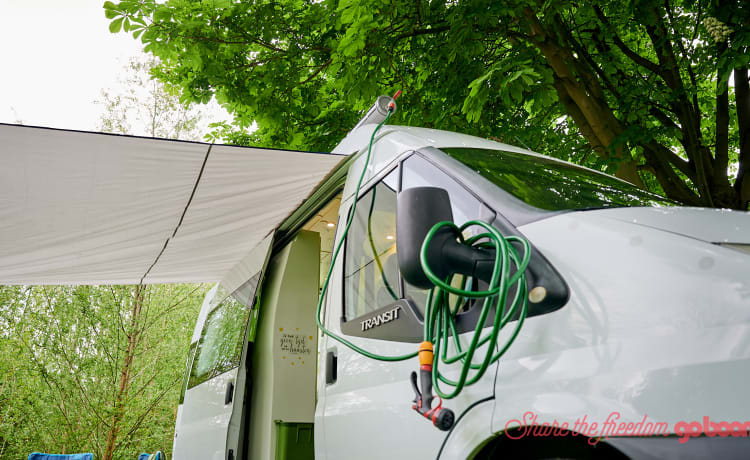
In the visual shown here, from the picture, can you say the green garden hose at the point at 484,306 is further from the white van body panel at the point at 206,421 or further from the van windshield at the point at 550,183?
the white van body panel at the point at 206,421

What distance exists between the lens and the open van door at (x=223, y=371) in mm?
3916

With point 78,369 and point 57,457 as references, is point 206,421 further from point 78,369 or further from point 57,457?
point 78,369

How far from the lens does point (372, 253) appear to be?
2.53 m

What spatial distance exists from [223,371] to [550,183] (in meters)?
3.32

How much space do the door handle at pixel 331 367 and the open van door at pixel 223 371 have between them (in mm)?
1443

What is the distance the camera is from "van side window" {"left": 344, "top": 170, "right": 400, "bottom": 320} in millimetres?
2342

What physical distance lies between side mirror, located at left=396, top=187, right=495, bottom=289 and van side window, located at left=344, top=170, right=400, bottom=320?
2.27ft

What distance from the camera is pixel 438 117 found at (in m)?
5.76

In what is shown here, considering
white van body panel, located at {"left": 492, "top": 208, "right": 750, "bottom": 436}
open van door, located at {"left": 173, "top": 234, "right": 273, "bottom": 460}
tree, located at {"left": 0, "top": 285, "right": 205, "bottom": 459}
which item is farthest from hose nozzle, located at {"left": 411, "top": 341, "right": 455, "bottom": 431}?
tree, located at {"left": 0, "top": 285, "right": 205, "bottom": 459}

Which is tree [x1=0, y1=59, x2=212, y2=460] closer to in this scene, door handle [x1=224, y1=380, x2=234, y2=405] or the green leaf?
the green leaf

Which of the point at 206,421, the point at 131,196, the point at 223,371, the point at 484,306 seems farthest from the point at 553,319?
the point at 206,421

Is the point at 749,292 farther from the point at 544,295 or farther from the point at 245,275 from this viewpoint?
the point at 245,275

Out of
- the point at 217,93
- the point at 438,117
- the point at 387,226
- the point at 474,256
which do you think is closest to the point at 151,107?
the point at 217,93

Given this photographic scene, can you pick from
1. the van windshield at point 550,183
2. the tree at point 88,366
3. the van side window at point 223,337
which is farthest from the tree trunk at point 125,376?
the van windshield at point 550,183
